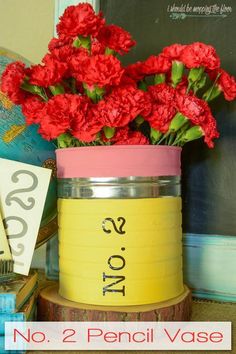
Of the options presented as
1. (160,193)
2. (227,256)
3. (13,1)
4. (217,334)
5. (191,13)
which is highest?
(13,1)

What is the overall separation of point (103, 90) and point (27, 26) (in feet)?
2.21

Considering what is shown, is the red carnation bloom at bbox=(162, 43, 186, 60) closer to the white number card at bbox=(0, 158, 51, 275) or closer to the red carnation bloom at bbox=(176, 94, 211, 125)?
the red carnation bloom at bbox=(176, 94, 211, 125)

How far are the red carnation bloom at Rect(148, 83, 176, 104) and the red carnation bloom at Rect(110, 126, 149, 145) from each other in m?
0.08

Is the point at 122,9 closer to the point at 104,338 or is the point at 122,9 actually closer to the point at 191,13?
the point at 191,13

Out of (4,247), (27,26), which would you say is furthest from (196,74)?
(27,26)

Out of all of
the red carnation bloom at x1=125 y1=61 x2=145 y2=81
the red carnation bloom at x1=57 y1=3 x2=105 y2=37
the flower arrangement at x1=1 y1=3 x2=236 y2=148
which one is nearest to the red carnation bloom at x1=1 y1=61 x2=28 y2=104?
the flower arrangement at x1=1 y1=3 x2=236 y2=148

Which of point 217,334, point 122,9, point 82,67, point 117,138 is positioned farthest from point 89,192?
point 122,9

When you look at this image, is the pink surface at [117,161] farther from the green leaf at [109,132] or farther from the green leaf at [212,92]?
the green leaf at [212,92]

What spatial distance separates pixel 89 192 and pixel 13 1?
2.65 ft

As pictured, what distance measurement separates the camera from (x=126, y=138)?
89 cm

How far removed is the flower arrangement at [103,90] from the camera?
838 mm

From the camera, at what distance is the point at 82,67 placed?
2.75 ft

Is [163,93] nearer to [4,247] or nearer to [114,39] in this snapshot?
[114,39]

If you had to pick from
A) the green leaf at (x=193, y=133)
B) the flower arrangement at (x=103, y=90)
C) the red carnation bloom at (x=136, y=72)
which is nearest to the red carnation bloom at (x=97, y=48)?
the flower arrangement at (x=103, y=90)
